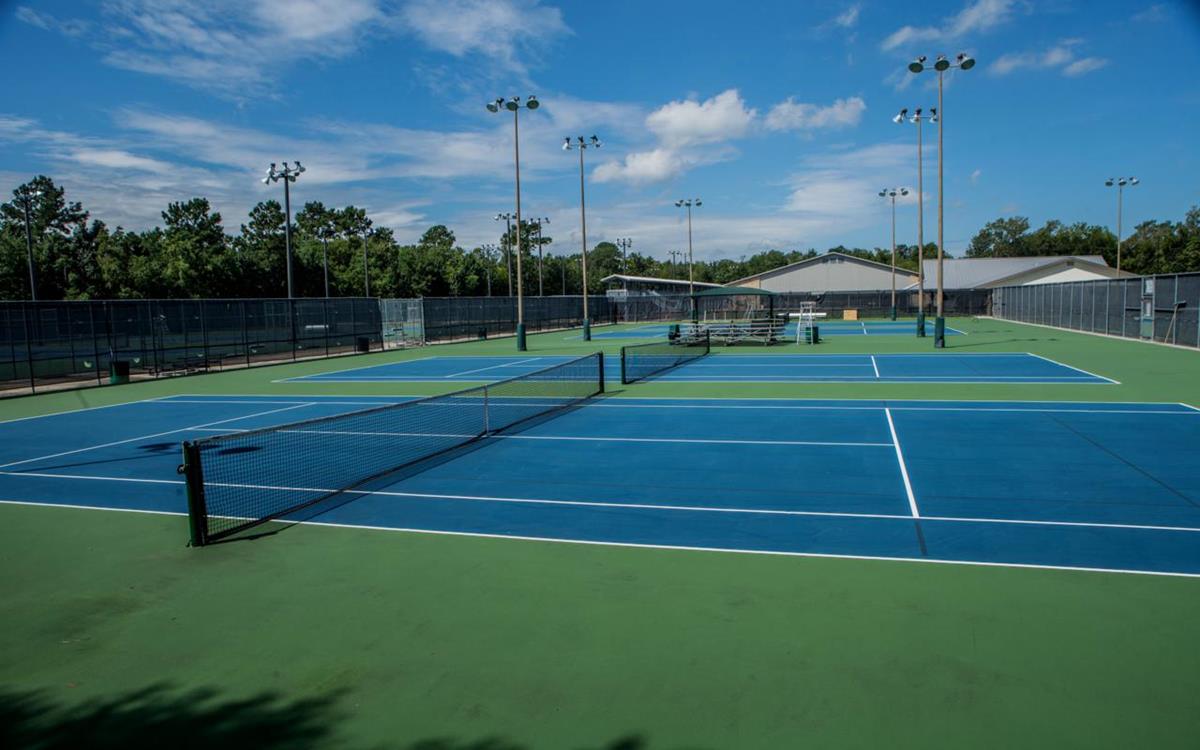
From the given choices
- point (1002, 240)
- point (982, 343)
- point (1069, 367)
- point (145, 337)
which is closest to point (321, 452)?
point (145, 337)

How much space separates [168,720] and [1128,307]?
1651 inches

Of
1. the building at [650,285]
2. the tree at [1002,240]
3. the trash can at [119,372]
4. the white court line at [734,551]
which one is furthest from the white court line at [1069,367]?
the tree at [1002,240]

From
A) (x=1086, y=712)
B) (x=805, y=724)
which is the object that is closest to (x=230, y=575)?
(x=805, y=724)

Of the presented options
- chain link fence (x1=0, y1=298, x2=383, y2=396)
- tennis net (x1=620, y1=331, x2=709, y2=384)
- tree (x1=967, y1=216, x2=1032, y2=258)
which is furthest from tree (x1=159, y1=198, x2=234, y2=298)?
tree (x1=967, y1=216, x2=1032, y2=258)

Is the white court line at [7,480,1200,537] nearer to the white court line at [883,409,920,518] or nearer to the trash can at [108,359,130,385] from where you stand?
the white court line at [883,409,920,518]

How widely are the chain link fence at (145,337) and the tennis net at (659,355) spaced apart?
14.5 metres

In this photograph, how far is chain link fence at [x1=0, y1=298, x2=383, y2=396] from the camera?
25547 millimetres

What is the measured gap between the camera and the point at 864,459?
1184cm

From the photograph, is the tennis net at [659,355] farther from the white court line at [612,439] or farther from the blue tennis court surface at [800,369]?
the white court line at [612,439]

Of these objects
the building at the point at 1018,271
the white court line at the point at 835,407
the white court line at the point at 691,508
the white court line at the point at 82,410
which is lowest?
the white court line at the point at 691,508

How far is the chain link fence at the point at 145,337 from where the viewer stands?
83.8 ft

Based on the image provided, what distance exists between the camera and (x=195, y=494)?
320 inches

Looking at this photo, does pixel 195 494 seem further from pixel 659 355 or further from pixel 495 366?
pixel 659 355

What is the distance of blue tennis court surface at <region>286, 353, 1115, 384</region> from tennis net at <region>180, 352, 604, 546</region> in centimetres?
616
